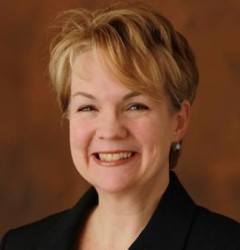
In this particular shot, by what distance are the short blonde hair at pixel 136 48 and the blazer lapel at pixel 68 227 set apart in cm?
36

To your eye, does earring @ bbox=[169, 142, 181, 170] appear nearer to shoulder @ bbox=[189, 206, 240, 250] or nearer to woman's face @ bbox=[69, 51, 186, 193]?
woman's face @ bbox=[69, 51, 186, 193]

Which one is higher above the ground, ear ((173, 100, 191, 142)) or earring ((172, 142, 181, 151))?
ear ((173, 100, 191, 142))

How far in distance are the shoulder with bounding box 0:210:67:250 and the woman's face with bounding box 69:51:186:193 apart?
294 mm

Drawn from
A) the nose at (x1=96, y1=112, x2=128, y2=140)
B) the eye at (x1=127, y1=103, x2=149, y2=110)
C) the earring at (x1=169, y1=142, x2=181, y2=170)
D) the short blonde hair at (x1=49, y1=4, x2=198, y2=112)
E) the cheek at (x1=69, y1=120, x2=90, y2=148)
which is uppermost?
the short blonde hair at (x1=49, y1=4, x2=198, y2=112)

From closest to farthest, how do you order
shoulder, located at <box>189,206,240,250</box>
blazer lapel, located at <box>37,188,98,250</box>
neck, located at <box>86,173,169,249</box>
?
shoulder, located at <box>189,206,240,250</box>
neck, located at <box>86,173,169,249</box>
blazer lapel, located at <box>37,188,98,250</box>


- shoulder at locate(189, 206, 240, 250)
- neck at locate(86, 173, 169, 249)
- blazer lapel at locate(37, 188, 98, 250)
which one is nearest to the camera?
shoulder at locate(189, 206, 240, 250)

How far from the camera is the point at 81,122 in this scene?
6.68 ft

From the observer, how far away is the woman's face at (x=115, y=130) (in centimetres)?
198

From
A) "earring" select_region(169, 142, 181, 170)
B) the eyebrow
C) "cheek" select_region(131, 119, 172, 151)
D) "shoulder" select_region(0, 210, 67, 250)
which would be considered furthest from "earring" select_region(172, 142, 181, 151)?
"shoulder" select_region(0, 210, 67, 250)

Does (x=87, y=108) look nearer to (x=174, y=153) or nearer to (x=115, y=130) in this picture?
(x=115, y=130)

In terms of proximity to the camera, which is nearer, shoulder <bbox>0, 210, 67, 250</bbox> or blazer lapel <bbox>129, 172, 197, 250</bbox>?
blazer lapel <bbox>129, 172, 197, 250</bbox>

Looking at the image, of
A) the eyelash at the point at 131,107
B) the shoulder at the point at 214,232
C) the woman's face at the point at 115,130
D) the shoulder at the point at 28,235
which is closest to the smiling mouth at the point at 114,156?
the woman's face at the point at 115,130

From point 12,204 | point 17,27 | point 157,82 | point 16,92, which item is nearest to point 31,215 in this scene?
point 12,204

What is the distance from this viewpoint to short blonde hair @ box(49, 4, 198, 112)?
77.8 inches
